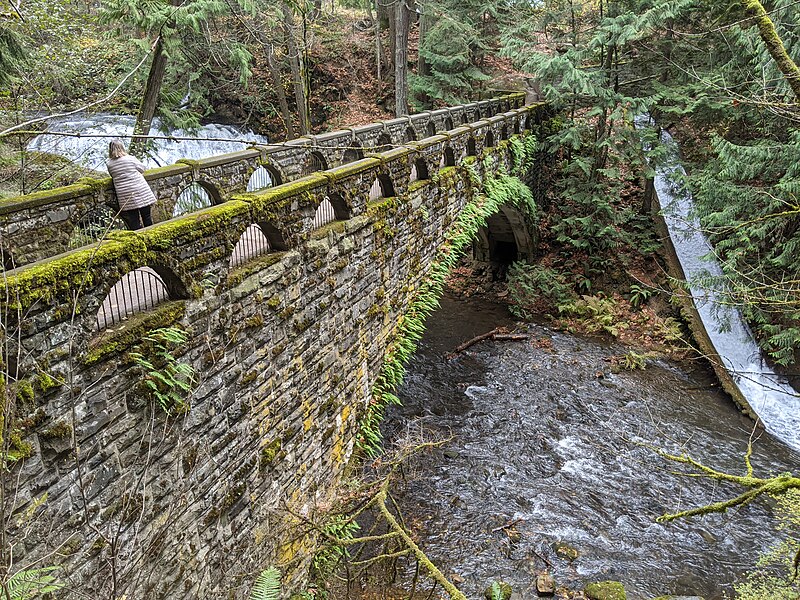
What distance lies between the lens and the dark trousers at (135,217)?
5469 mm

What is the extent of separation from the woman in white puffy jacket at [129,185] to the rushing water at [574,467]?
223 inches

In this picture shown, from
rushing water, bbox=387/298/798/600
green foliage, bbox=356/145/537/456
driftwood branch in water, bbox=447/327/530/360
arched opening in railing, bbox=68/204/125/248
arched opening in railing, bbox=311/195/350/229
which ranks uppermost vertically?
arched opening in railing, bbox=68/204/125/248

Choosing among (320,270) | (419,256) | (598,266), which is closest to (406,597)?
(320,270)

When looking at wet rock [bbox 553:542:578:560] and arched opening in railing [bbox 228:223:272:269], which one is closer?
arched opening in railing [bbox 228:223:272:269]

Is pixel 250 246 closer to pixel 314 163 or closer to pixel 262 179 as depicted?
pixel 262 179

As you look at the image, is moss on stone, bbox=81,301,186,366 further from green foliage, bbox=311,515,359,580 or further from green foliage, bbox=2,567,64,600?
green foliage, bbox=311,515,359,580

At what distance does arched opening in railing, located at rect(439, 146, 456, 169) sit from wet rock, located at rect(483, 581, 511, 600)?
6847 mm

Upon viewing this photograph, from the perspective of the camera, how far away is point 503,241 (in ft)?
58.8

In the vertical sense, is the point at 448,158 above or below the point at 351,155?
below

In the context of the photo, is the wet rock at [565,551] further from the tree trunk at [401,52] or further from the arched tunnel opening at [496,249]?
the tree trunk at [401,52]

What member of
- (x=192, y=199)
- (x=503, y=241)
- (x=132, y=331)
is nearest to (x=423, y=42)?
(x=503, y=241)

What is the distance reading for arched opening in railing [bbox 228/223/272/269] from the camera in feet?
16.6

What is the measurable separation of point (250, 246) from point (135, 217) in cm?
124

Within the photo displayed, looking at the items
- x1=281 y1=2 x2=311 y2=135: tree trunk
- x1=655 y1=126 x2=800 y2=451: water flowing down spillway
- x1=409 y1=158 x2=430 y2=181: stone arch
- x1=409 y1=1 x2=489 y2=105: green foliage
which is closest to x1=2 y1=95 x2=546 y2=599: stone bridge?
x1=409 y1=158 x2=430 y2=181: stone arch
